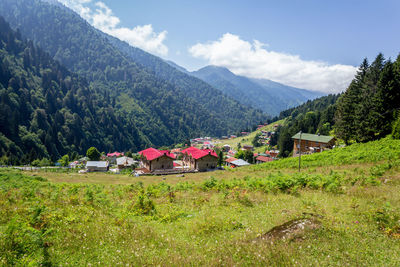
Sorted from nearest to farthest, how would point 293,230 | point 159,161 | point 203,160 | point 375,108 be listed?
point 293,230 → point 375,108 → point 203,160 → point 159,161

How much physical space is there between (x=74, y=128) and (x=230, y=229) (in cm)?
18994

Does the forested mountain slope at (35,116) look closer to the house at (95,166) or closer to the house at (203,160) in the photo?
the house at (95,166)

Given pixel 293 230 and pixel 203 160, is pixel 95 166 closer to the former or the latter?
pixel 203 160

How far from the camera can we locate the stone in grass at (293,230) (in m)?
6.38

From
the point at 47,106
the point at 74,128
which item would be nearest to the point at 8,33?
the point at 47,106

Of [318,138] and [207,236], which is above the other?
[318,138]

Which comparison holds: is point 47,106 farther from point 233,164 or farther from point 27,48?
point 233,164

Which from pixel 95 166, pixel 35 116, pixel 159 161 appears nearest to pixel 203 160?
pixel 159 161

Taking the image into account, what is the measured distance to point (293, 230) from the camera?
6719mm

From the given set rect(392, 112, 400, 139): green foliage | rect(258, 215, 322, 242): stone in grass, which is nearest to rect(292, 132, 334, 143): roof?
rect(392, 112, 400, 139): green foliage

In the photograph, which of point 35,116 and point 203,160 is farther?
point 35,116

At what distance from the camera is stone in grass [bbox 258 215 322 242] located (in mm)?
6383

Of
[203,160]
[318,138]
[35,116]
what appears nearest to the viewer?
[203,160]

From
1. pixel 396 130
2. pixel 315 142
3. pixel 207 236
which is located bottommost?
pixel 315 142
